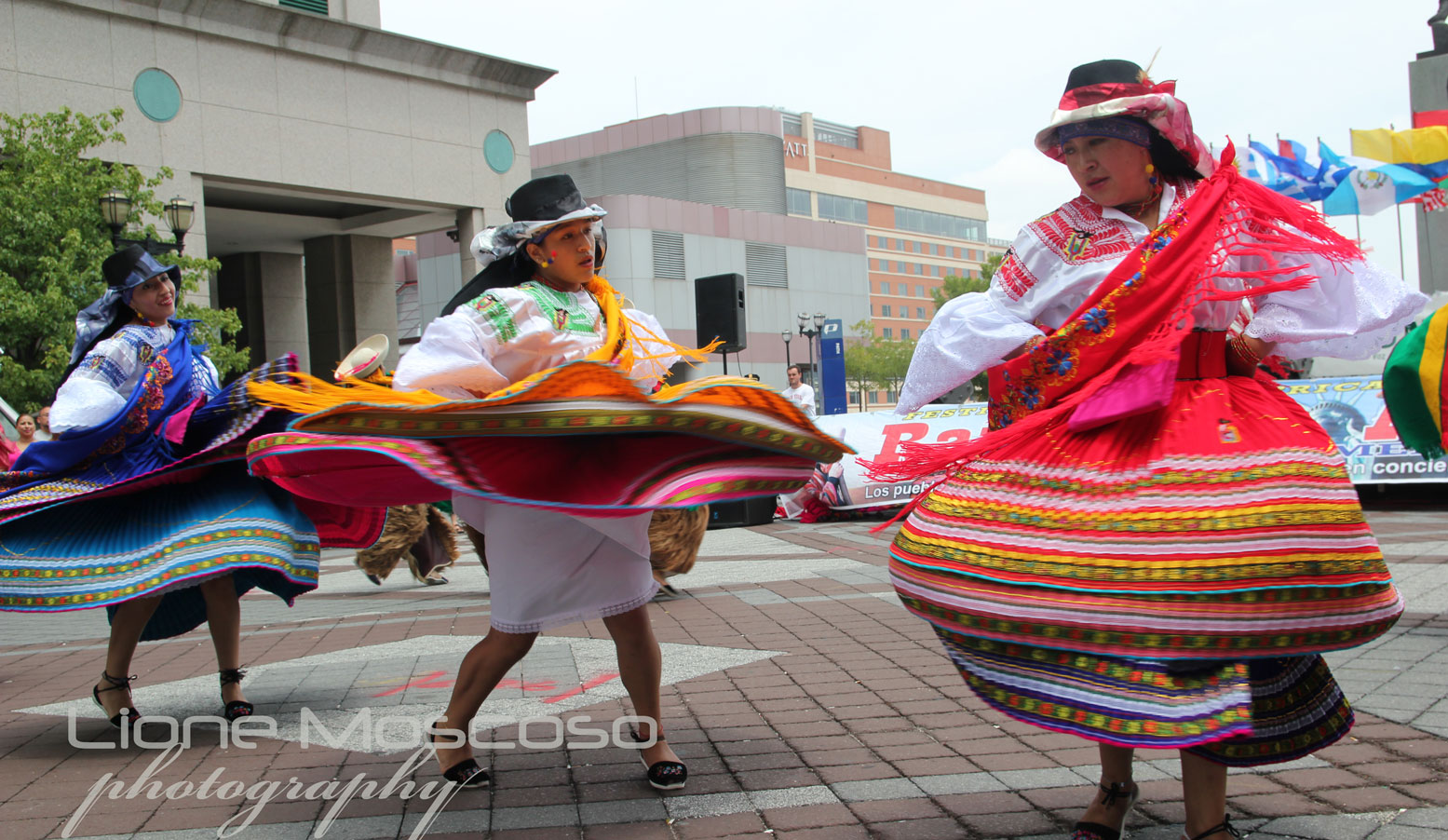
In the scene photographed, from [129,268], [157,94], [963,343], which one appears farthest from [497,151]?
[963,343]

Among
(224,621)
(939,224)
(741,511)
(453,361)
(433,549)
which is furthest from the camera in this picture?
(939,224)

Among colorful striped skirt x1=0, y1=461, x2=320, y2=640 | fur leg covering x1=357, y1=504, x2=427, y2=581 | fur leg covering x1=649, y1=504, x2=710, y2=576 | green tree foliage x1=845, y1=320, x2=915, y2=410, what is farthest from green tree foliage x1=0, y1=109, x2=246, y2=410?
green tree foliage x1=845, y1=320, x2=915, y2=410

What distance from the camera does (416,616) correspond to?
6816 mm

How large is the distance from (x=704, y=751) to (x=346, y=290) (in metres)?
25.0

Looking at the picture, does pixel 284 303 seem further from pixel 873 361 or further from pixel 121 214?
pixel 873 361

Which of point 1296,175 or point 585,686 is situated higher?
point 1296,175

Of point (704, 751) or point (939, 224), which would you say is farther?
point (939, 224)

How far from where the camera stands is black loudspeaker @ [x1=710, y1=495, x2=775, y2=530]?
34.2 feet

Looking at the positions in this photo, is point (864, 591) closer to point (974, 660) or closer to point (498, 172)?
point (974, 660)

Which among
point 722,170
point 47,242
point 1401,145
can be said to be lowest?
point 1401,145

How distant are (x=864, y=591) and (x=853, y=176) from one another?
295 feet

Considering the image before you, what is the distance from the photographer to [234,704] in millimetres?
4234

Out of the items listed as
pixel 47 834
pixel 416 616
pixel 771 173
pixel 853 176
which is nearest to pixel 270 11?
pixel 416 616

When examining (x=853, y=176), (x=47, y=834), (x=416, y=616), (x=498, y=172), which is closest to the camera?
(x=47, y=834)
